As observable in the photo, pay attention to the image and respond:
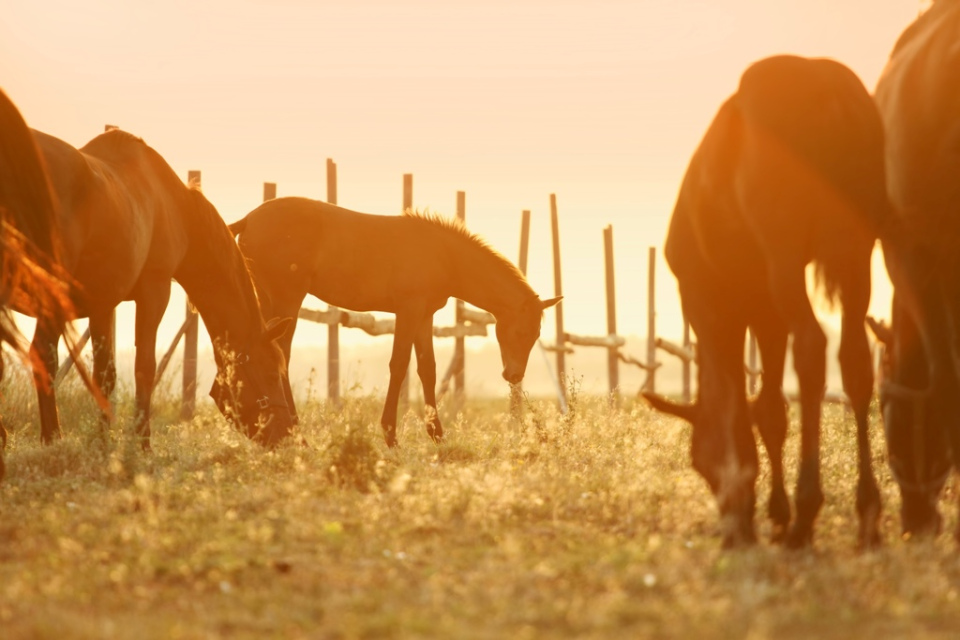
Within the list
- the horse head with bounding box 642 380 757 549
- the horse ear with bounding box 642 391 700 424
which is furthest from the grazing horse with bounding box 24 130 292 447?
the horse head with bounding box 642 380 757 549

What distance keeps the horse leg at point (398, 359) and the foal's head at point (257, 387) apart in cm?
176

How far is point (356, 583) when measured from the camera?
156 inches

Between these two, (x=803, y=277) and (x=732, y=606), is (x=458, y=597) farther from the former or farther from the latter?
(x=803, y=277)

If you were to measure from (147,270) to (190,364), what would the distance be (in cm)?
502

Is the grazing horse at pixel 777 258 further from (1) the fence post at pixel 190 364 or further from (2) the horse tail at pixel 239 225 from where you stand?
(1) the fence post at pixel 190 364

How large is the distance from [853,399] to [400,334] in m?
6.85

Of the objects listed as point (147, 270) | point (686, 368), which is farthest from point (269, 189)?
point (686, 368)

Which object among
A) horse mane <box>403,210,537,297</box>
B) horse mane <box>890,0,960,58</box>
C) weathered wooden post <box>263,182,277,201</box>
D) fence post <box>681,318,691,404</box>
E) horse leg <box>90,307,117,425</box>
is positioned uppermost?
weathered wooden post <box>263,182,277,201</box>

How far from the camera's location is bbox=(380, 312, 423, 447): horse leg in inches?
409

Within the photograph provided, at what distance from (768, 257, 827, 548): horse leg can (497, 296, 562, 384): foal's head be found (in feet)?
23.9

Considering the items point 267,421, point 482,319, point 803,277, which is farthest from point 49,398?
point 482,319

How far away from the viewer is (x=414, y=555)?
4504 mm

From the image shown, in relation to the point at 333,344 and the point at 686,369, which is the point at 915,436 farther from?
the point at 686,369

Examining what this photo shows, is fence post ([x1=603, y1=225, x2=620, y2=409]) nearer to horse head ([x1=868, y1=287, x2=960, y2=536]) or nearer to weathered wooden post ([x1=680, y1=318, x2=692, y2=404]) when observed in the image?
weathered wooden post ([x1=680, y1=318, x2=692, y2=404])
